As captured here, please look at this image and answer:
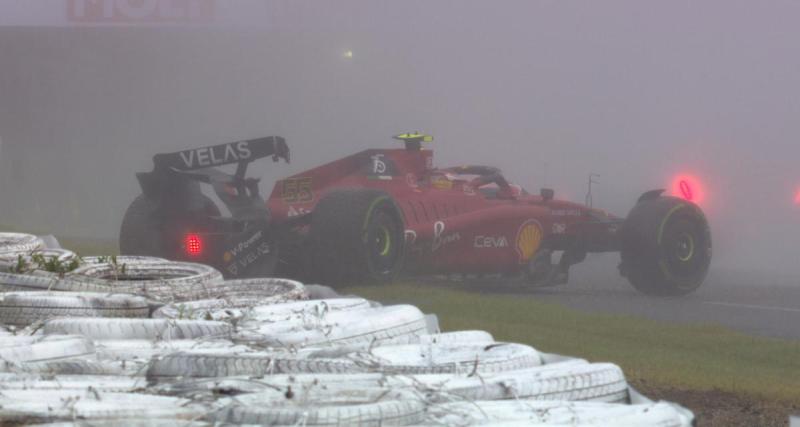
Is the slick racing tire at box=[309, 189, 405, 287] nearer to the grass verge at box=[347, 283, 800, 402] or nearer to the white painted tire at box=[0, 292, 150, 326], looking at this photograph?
the grass verge at box=[347, 283, 800, 402]

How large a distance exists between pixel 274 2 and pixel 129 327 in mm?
7303

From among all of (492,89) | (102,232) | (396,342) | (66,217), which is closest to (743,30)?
(492,89)

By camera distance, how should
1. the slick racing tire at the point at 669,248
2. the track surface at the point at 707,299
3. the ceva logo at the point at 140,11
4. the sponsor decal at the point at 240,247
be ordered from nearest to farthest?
the track surface at the point at 707,299
the slick racing tire at the point at 669,248
the sponsor decal at the point at 240,247
the ceva logo at the point at 140,11

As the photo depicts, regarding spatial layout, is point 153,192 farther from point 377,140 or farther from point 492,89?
point 492,89

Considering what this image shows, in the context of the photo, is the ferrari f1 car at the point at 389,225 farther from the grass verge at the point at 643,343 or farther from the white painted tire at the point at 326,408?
the white painted tire at the point at 326,408

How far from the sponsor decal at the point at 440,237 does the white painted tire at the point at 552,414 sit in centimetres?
587

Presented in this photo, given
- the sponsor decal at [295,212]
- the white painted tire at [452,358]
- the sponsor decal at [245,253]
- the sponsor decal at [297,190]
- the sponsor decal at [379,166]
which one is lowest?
the sponsor decal at [245,253]

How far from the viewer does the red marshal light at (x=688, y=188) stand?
8031mm

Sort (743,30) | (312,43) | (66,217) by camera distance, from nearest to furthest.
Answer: (743,30) → (312,43) → (66,217)

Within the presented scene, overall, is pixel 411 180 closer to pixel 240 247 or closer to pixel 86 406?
pixel 240 247

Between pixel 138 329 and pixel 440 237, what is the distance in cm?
500

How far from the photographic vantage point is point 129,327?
11.4 ft

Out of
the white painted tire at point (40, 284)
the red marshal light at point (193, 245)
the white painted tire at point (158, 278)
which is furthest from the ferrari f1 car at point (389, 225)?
the white painted tire at point (40, 284)

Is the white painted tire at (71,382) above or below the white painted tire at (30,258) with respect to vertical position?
above
